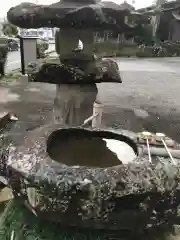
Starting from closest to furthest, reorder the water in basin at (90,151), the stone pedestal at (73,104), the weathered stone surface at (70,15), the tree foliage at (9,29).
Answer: the water in basin at (90,151) < the weathered stone surface at (70,15) < the stone pedestal at (73,104) < the tree foliage at (9,29)

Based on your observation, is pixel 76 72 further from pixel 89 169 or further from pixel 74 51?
pixel 89 169

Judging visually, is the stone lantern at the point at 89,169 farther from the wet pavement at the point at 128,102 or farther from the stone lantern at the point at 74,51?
the wet pavement at the point at 128,102

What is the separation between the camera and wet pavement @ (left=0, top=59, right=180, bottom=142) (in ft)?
17.8

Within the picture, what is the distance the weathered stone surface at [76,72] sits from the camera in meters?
3.39

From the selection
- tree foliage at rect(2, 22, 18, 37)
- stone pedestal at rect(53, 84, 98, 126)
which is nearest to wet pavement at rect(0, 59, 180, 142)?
stone pedestal at rect(53, 84, 98, 126)

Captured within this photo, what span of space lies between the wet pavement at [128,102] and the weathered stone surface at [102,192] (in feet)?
7.36

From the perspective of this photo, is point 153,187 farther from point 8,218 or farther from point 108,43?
point 108,43

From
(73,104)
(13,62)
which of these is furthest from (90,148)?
(13,62)

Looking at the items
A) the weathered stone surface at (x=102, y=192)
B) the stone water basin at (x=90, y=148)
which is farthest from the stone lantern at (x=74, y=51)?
the weathered stone surface at (x=102, y=192)

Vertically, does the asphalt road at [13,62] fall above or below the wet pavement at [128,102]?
above

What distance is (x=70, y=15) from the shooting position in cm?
281

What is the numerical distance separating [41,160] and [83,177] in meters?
0.35

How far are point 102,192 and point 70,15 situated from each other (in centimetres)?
187

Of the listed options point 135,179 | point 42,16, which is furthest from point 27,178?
point 42,16
